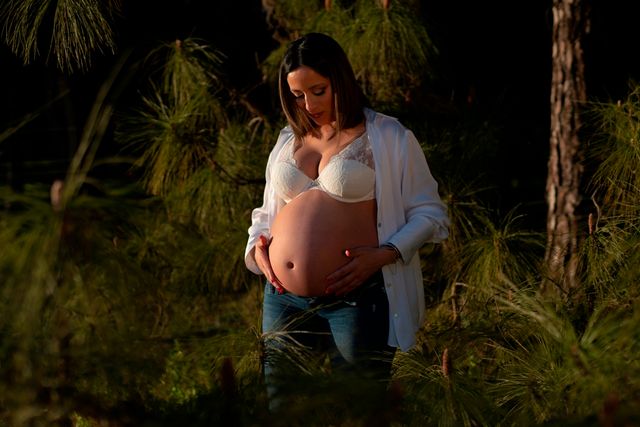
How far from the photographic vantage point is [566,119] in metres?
2.58

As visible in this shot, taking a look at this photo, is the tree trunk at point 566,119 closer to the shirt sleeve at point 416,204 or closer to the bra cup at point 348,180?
the shirt sleeve at point 416,204

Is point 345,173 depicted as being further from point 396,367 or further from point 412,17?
point 412,17

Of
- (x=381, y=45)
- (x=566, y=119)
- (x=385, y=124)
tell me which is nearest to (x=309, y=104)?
(x=385, y=124)

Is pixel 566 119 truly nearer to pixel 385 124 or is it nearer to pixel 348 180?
pixel 385 124

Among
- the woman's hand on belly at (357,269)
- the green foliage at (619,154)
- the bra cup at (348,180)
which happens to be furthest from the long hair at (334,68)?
the green foliage at (619,154)

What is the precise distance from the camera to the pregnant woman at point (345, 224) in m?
1.93

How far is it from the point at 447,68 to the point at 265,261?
4.05ft

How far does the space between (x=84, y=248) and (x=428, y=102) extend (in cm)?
191

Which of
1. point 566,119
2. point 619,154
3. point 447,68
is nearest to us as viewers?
point 619,154

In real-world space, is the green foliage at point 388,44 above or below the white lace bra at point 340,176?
above

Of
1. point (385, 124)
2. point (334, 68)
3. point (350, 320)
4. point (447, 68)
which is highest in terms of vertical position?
point (334, 68)

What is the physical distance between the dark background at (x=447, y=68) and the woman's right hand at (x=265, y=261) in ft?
3.48

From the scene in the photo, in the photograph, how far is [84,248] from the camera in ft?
3.98

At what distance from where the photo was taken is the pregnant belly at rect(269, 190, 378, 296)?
194cm
